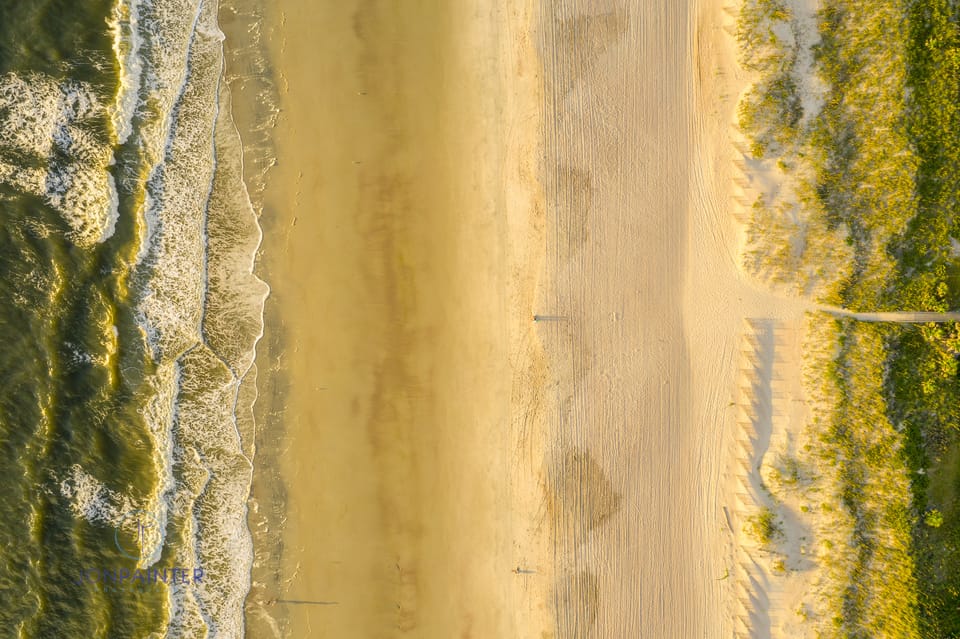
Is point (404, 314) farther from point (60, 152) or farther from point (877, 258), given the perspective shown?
point (877, 258)

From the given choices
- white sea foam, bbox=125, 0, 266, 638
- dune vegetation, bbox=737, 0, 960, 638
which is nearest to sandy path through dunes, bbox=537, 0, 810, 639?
dune vegetation, bbox=737, 0, 960, 638

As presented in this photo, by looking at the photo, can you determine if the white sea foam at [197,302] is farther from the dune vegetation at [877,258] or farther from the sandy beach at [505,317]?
the dune vegetation at [877,258]

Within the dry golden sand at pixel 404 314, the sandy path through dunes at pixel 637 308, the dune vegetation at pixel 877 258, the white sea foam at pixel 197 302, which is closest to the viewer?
the dune vegetation at pixel 877 258

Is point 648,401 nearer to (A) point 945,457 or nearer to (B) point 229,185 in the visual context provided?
(A) point 945,457

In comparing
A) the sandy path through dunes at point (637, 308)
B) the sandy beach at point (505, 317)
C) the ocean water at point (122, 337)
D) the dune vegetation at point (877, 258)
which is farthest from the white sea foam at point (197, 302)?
the dune vegetation at point (877, 258)

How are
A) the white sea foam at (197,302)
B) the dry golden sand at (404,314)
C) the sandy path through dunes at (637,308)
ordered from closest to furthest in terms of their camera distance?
the sandy path through dunes at (637,308) → the dry golden sand at (404,314) → the white sea foam at (197,302)

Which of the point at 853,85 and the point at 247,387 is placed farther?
the point at 247,387

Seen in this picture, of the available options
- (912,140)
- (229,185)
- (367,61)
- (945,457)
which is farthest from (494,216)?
(945,457)
